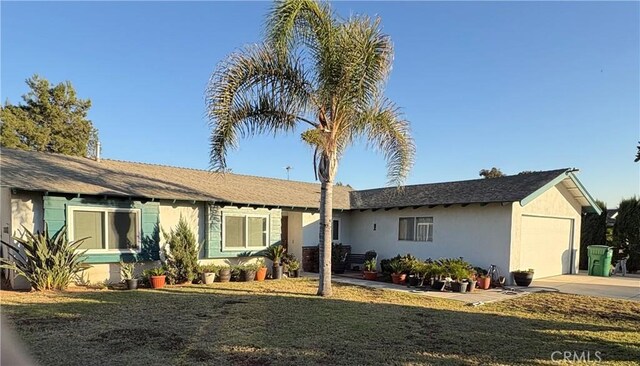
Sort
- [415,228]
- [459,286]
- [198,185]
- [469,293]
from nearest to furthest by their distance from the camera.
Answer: [469,293] → [459,286] → [198,185] → [415,228]

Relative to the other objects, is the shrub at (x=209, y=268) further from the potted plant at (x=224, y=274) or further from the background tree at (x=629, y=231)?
the background tree at (x=629, y=231)

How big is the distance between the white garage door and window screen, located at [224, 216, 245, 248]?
9.59 metres

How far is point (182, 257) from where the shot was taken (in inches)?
466

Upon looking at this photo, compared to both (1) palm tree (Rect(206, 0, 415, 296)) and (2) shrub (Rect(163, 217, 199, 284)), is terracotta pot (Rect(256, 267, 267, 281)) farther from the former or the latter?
(1) palm tree (Rect(206, 0, 415, 296))

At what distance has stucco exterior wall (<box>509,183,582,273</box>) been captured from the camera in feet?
41.8

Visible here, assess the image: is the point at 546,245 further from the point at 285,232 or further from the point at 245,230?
the point at 245,230

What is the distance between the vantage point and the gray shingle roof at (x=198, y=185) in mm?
10969

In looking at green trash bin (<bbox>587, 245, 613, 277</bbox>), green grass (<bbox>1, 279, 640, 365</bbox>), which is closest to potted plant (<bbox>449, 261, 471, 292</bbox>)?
green grass (<bbox>1, 279, 640, 365</bbox>)

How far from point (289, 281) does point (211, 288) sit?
2.64m

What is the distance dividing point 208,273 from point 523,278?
31.8ft

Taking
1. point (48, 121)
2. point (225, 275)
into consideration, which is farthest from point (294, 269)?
point (48, 121)

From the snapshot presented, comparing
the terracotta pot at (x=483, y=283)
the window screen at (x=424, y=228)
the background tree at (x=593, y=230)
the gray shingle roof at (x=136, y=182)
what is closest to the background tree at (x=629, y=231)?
the background tree at (x=593, y=230)

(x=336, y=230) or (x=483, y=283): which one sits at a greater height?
(x=336, y=230)

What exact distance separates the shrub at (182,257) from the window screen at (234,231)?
1651 mm
